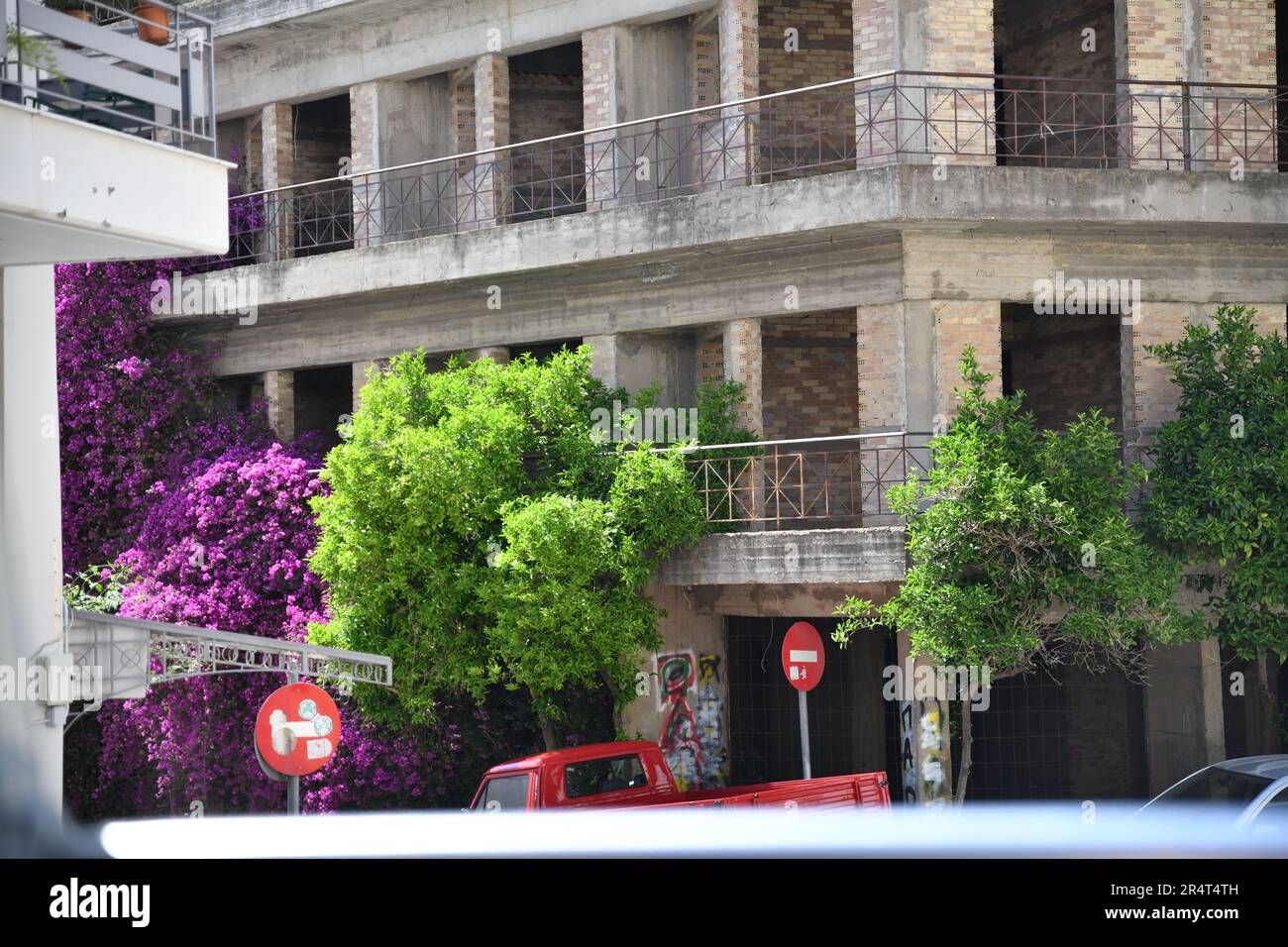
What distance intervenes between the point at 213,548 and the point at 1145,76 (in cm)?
1314

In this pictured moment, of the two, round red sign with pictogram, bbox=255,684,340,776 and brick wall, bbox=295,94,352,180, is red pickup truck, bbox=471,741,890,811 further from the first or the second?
brick wall, bbox=295,94,352,180

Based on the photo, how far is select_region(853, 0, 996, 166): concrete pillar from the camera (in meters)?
18.0

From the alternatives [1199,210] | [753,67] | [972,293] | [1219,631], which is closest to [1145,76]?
[1199,210]

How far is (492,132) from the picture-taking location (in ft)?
71.3

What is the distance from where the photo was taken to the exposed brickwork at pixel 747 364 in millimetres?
19188

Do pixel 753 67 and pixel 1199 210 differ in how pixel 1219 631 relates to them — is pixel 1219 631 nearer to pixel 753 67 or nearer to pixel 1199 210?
pixel 1199 210

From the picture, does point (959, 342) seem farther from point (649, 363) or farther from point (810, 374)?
A: point (810, 374)

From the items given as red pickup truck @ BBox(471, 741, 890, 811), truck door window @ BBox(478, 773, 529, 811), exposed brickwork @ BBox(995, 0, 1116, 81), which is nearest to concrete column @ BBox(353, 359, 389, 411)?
red pickup truck @ BBox(471, 741, 890, 811)

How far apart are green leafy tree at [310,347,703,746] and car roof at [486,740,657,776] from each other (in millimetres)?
2207

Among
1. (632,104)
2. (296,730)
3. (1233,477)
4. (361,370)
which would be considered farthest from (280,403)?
(1233,477)

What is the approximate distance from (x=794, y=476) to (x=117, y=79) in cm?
1094

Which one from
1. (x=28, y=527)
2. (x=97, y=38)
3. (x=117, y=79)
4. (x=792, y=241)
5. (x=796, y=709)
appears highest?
(x=97, y=38)

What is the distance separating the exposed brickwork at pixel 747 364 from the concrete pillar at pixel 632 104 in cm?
235

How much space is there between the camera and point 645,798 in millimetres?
14750
